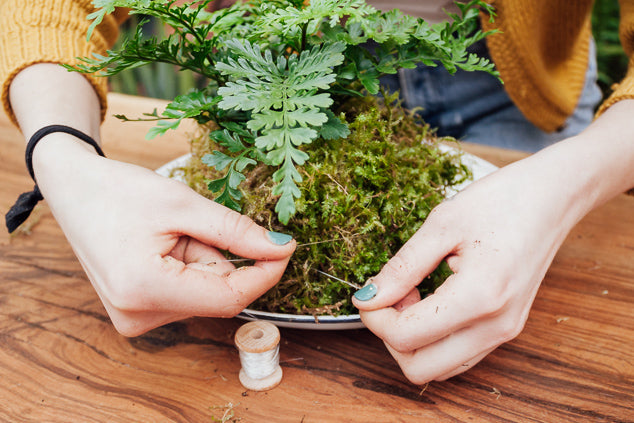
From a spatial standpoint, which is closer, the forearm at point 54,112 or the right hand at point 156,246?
the right hand at point 156,246

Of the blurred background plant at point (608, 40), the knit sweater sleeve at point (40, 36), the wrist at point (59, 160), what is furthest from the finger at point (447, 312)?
the blurred background plant at point (608, 40)

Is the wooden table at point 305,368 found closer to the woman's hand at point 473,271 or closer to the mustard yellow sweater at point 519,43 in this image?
the woman's hand at point 473,271

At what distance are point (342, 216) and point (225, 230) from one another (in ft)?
0.72

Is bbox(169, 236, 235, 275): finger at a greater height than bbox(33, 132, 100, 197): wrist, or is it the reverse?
bbox(33, 132, 100, 197): wrist

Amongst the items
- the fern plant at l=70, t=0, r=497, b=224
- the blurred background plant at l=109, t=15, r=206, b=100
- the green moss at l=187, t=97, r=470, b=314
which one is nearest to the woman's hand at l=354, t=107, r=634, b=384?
→ the green moss at l=187, t=97, r=470, b=314

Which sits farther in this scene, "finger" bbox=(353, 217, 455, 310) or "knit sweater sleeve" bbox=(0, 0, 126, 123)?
"knit sweater sleeve" bbox=(0, 0, 126, 123)

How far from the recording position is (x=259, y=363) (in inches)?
29.1

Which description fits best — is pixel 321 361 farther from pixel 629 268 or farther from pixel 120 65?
pixel 629 268

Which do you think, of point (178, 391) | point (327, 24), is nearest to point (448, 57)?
point (327, 24)

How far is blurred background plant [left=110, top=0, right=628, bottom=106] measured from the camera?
9.53 ft

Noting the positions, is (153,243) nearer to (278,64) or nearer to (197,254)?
(197,254)

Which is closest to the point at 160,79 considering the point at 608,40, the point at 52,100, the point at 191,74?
the point at 191,74

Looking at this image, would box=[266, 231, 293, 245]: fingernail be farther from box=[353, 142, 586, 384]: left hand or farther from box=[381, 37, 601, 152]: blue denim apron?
box=[381, 37, 601, 152]: blue denim apron

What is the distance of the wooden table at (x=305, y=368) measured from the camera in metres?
0.73
